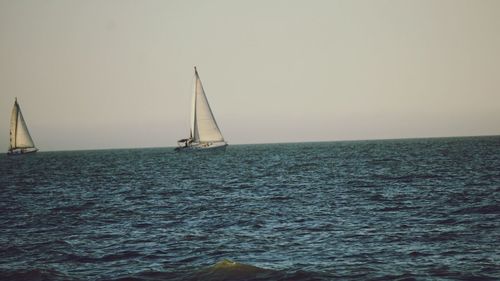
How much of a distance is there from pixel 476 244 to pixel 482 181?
1017 inches

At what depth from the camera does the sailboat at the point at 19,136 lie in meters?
138

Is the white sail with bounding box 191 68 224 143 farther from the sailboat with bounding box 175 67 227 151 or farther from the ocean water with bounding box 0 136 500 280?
the ocean water with bounding box 0 136 500 280

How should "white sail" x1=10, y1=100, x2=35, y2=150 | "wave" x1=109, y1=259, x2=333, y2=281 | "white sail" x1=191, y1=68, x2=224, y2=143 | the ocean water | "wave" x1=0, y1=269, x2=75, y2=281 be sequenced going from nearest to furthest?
"wave" x1=109, y1=259, x2=333, y2=281 → "wave" x1=0, y1=269, x2=75, y2=281 → the ocean water → "white sail" x1=191, y1=68, x2=224, y2=143 → "white sail" x1=10, y1=100, x2=35, y2=150

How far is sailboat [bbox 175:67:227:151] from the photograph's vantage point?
106 m

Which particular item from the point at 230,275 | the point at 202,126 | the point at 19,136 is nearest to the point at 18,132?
the point at 19,136

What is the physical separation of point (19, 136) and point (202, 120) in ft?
220

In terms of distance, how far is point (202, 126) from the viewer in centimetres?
10875

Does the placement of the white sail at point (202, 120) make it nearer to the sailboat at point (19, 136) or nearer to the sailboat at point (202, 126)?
the sailboat at point (202, 126)

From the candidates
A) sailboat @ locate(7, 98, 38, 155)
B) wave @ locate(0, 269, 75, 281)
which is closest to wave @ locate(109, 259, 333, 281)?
wave @ locate(0, 269, 75, 281)

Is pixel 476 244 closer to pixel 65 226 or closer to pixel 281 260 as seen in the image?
pixel 281 260

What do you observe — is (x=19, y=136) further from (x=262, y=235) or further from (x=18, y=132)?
(x=262, y=235)

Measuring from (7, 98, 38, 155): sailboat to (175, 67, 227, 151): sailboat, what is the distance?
175 feet

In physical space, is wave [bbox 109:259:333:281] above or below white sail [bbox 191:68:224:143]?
below

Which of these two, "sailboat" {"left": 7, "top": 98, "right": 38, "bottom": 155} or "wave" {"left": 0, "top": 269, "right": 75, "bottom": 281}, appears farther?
"sailboat" {"left": 7, "top": 98, "right": 38, "bottom": 155}
